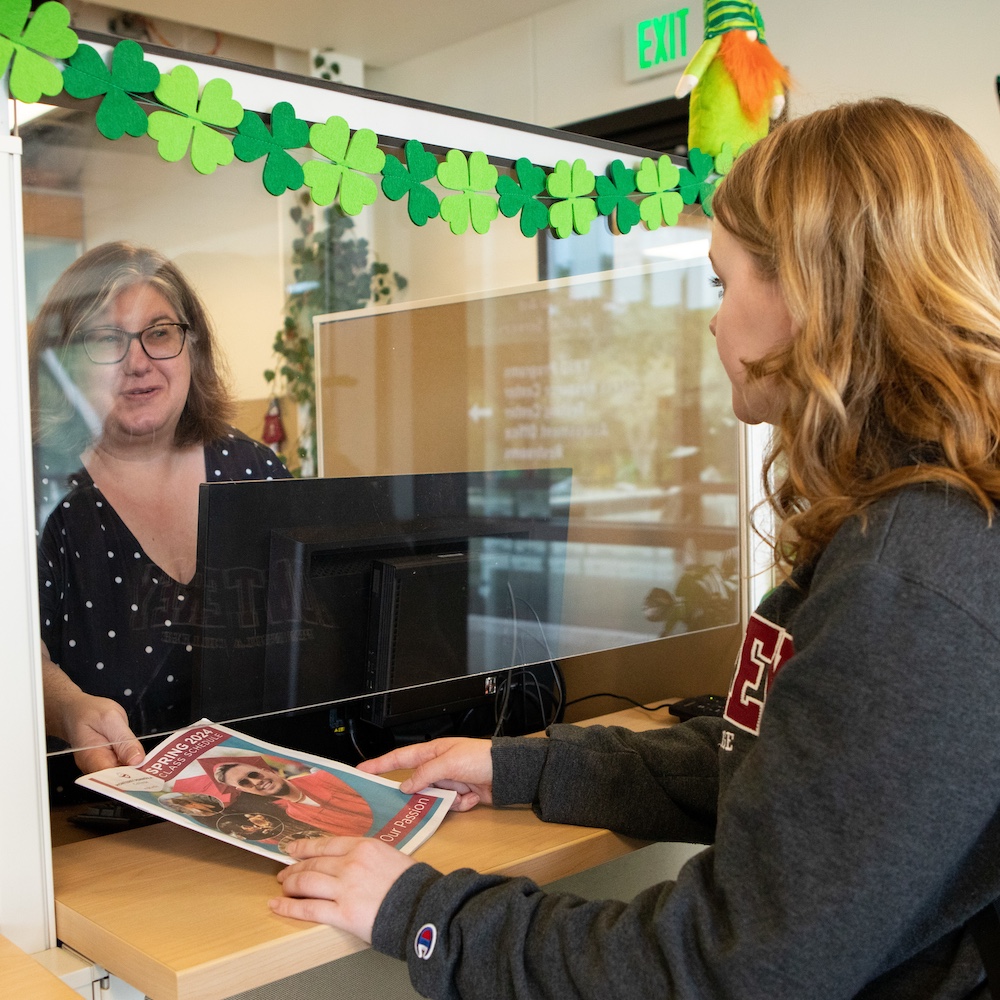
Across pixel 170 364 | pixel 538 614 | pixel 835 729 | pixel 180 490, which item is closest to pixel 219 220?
pixel 170 364

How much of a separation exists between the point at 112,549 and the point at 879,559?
0.74 meters

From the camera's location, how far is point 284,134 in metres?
1.04

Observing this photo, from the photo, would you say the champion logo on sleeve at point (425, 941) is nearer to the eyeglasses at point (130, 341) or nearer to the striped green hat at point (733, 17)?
the eyeglasses at point (130, 341)

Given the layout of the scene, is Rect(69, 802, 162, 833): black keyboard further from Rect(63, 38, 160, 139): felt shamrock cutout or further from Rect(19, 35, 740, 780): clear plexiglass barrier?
Rect(63, 38, 160, 139): felt shamrock cutout

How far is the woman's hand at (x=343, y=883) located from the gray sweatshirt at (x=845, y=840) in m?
0.04

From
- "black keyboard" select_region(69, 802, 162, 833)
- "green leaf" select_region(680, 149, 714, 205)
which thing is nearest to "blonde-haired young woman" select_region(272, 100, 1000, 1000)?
"black keyboard" select_region(69, 802, 162, 833)

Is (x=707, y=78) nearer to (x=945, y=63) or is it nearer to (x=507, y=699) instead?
(x=507, y=699)

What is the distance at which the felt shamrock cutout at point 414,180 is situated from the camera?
3.76ft

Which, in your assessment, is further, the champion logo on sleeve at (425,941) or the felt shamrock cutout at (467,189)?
the felt shamrock cutout at (467,189)

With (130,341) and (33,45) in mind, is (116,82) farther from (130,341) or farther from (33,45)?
(130,341)

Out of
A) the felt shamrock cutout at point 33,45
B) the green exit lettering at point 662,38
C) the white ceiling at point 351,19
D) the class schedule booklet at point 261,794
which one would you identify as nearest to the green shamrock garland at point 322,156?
the felt shamrock cutout at point 33,45

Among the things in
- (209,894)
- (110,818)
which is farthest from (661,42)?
(209,894)

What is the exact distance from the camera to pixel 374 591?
3.96 feet

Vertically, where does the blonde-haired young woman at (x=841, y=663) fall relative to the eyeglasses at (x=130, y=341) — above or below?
below
